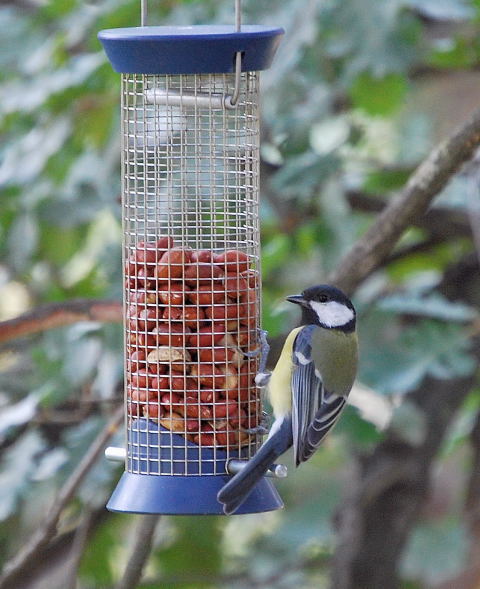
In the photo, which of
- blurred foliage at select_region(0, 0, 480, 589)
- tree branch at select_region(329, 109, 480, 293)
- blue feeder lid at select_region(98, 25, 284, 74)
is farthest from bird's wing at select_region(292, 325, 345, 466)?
blue feeder lid at select_region(98, 25, 284, 74)

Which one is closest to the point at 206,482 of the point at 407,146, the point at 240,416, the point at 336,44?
the point at 240,416

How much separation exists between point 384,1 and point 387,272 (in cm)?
170

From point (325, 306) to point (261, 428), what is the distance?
1.55 ft

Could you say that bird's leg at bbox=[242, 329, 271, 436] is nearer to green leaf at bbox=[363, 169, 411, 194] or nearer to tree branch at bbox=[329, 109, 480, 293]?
tree branch at bbox=[329, 109, 480, 293]

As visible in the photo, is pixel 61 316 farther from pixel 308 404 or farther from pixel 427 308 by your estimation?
pixel 427 308

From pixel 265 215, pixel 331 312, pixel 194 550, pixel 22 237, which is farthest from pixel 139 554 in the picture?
pixel 194 550

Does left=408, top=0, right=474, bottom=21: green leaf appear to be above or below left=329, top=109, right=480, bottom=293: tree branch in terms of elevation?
above

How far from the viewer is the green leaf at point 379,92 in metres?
4.42

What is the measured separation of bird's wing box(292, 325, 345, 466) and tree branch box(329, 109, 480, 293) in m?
0.32

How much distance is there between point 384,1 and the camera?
3.85 metres

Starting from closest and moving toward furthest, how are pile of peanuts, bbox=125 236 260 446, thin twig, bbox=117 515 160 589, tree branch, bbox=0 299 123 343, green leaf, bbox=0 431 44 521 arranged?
pile of peanuts, bbox=125 236 260 446 → thin twig, bbox=117 515 160 589 → tree branch, bbox=0 299 123 343 → green leaf, bbox=0 431 44 521

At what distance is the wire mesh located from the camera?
3.18 m

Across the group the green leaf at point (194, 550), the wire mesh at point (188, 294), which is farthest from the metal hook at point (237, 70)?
the green leaf at point (194, 550)

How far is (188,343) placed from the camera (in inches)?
127
